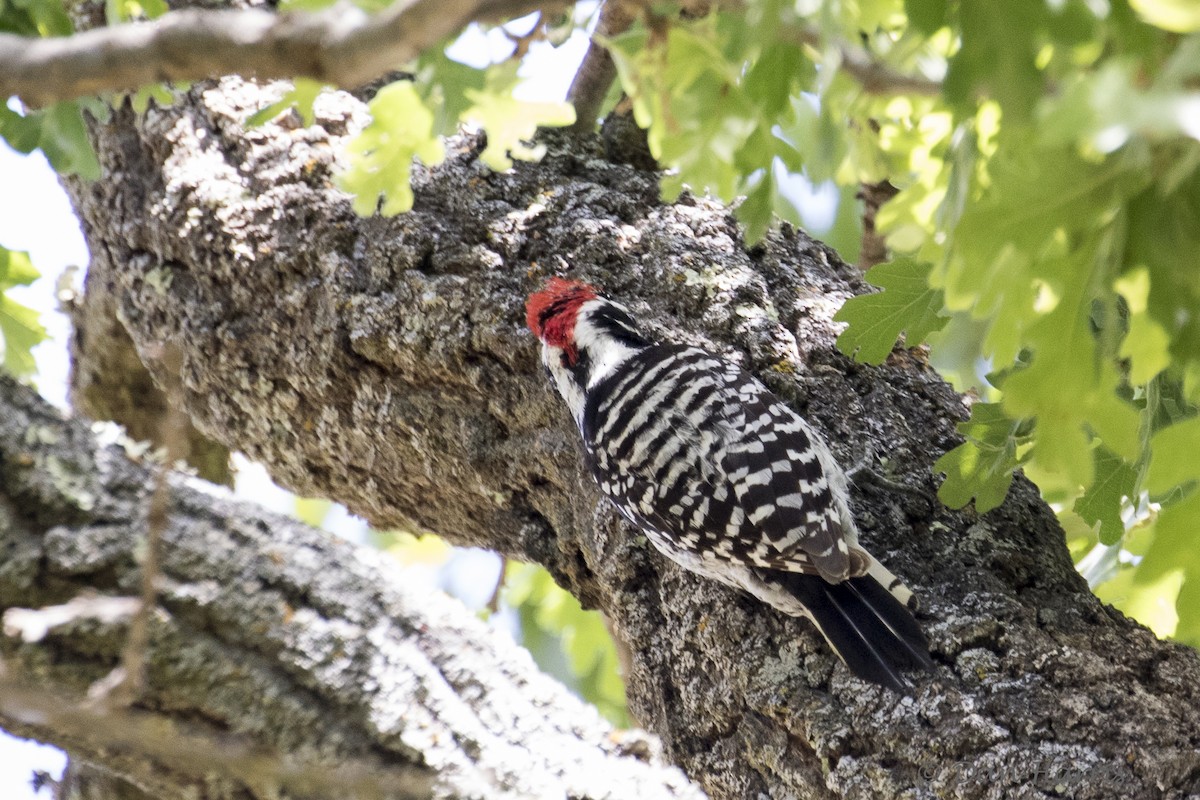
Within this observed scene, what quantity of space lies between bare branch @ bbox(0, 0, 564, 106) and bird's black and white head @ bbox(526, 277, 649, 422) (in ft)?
4.20

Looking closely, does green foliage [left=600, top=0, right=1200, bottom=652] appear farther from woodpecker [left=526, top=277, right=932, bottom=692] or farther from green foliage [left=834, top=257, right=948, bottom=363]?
woodpecker [left=526, top=277, right=932, bottom=692]

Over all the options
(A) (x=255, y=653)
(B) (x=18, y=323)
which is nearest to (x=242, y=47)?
(A) (x=255, y=653)

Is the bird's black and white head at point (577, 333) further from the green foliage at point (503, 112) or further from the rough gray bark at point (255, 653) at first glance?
the rough gray bark at point (255, 653)

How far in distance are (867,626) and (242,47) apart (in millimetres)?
1334

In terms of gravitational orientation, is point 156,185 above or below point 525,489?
above

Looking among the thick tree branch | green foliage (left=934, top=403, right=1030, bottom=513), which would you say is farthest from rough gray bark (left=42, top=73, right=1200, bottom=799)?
the thick tree branch

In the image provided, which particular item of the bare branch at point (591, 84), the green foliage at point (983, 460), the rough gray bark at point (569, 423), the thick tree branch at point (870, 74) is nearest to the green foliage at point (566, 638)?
the rough gray bark at point (569, 423)

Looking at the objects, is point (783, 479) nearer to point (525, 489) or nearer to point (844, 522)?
point (844, 522)

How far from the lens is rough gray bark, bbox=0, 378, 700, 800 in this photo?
5.79ft

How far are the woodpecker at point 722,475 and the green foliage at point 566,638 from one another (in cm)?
145

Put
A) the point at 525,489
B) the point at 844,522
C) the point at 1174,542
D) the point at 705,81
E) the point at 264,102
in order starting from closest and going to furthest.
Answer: the point at 1174,542
the point at 705,81
the point at 844,522
the point at 525,489
the point at 264,102

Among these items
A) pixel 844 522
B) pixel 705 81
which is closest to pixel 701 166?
pixel 705 81

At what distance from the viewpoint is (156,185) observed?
279 centimetres

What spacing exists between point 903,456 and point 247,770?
1436 mm
